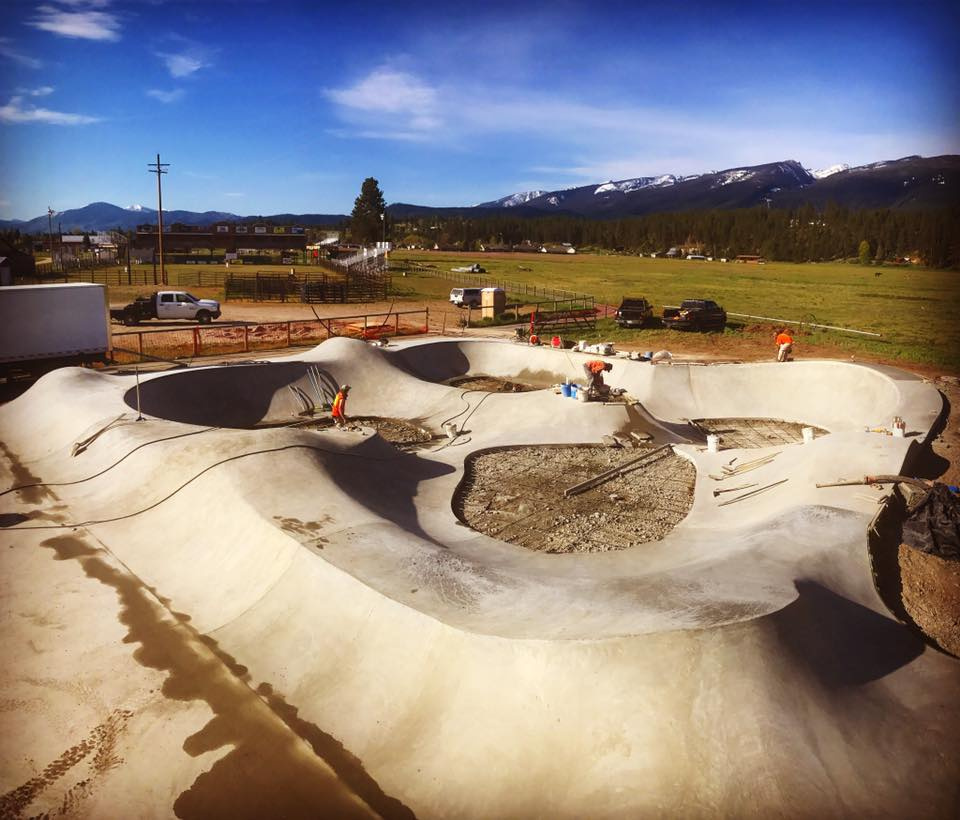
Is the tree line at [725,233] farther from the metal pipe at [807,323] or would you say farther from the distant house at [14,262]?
the distant house at [14,262]

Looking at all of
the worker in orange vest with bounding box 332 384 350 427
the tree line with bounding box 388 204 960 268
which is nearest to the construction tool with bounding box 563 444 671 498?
the worker in orange vest with bounding box 332 384 350 427

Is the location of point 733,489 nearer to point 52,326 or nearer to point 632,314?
point 52,326

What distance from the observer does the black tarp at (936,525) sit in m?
10.1

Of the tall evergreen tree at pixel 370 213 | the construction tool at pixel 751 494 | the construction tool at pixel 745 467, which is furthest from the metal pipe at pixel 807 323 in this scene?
the tall evergreen tree at pixel 370 213

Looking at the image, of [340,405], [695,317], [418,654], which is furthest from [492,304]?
[418,654]

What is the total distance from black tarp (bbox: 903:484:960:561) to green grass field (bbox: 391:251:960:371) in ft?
7.37

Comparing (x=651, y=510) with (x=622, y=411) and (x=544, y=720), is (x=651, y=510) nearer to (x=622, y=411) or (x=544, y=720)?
(x=622, y=411)

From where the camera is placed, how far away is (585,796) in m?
5.71

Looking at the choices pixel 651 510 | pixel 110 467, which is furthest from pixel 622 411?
pixel 110 467

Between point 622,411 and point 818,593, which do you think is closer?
point 818,593

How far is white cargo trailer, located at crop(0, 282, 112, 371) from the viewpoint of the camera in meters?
20.9

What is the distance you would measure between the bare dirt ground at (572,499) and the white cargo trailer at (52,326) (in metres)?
15.0

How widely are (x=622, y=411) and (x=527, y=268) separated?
246 ft

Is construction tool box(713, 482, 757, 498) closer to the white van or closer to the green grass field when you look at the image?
the green grass field
